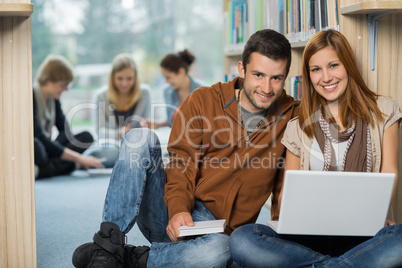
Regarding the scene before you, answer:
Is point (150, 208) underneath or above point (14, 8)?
A: underneath

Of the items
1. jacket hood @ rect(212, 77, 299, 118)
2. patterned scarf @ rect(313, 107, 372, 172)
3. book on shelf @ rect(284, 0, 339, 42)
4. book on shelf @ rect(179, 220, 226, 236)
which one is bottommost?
book on shelf @ rect(179, 220, 226, 236)

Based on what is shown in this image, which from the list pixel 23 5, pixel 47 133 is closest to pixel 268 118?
pixel 23 5

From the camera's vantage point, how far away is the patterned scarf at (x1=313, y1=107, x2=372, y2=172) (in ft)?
5.24

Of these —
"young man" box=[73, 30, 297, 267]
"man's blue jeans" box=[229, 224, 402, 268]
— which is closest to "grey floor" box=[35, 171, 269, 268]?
"young man" box=[73, 30, 297, 267]

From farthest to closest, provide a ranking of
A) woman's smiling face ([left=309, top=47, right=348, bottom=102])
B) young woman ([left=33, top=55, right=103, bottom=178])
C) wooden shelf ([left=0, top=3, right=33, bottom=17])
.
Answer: young woman ([left=33, top=55, right=103, bottom=178]) < woman's smiling face ([left=309, top=47, right=348, bottom=102]) < wooden shelf ([left=0, top=3, right=33, bottom=17])

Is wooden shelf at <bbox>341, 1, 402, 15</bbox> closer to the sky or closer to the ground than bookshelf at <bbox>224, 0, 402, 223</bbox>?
closer to the sky

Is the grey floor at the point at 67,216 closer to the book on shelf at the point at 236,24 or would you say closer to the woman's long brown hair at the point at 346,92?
the woman's long brown hair at the point at 346,92

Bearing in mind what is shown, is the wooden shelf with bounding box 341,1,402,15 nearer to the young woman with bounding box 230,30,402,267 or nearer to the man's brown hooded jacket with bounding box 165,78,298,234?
the young woman with bounding box 230,30,402,267

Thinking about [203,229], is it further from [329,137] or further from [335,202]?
[329,137]

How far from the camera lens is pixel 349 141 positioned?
1620 mm

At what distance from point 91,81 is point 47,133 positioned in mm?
1052

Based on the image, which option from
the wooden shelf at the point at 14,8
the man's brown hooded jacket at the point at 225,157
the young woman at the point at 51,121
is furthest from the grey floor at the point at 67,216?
the wooden shelf at the point at 14,8

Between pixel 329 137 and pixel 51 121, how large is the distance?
117 inches

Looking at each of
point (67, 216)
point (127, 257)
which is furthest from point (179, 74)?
point (127, 257)
